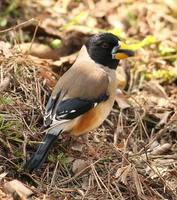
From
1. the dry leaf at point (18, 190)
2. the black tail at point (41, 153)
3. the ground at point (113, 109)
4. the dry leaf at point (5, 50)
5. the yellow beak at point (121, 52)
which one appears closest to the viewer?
the dry leaf at point (18, 190)

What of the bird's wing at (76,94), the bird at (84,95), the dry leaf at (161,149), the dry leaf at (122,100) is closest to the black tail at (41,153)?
the bird at (84,95)

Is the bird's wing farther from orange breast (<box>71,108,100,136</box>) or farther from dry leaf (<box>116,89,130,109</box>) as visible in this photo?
dry leaf (<box>116,89,130,109</box>)

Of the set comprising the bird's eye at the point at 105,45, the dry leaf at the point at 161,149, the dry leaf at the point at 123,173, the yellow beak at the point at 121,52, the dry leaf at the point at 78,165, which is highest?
the bird's eye at the point at 105,45

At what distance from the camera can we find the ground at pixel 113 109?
5195mm

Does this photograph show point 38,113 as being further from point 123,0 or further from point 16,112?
point 123,0

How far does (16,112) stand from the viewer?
5617mm

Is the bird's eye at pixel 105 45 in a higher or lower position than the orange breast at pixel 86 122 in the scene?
higher

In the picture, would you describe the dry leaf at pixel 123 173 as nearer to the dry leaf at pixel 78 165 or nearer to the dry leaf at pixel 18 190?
the dry leaf at pixel 78 165

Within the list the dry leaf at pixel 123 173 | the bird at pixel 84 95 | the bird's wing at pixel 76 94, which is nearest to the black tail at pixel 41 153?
the bird at pixel 84 95

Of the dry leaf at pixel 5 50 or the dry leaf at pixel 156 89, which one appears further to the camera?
the dry leaf at pixel 156 89

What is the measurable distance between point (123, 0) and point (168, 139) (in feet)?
9.18

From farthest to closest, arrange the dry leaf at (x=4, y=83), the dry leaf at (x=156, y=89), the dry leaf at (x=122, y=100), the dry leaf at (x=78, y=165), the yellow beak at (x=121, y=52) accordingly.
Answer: the dry leaf at (x=156, y=89) < the dry leaf at (x=122, y=100) < the yellow beak at (x=121, y=52) < the dry leaf at (x=4, y=83) < the dry leaf at (x=78, y=165)

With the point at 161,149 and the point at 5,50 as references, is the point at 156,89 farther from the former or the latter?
the point at 5,50

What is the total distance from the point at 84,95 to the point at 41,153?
27.4 inches
